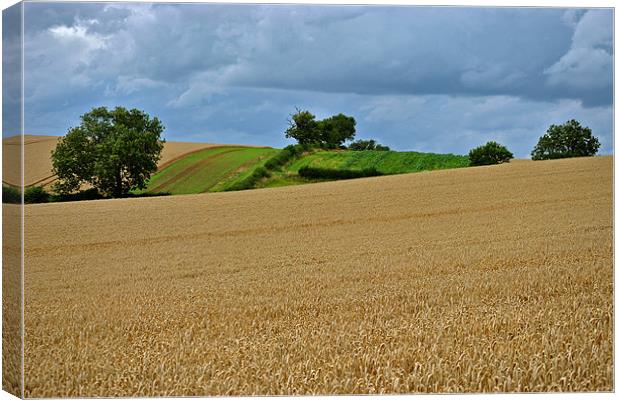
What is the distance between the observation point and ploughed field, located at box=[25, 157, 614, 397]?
7438 millimetres

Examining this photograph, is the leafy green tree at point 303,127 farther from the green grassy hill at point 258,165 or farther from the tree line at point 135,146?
the green grassy hill at point 258,165

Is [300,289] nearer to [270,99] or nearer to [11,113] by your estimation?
[270,99]

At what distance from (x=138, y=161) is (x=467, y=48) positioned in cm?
387

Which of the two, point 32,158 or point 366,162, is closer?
point 32,158

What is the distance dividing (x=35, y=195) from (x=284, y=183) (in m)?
3.06

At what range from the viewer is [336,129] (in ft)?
28.7

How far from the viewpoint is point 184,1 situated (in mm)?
7918

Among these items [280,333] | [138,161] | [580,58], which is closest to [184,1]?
[138,161]

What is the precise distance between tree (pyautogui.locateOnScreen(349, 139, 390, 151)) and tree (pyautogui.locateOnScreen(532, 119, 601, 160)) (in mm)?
1750

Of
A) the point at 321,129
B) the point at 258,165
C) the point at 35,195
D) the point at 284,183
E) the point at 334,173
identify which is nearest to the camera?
the point at 35,195

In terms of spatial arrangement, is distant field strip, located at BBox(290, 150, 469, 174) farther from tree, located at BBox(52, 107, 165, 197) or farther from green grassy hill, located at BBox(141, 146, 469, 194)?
tree, located at BBox(52, 107, 165, 197)

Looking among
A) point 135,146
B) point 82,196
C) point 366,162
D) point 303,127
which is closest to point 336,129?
point 303,127

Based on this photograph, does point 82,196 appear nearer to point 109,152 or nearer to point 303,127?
point 109,152

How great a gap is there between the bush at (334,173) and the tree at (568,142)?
193 centimetres
